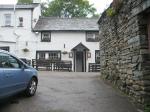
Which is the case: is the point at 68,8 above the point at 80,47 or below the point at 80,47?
above

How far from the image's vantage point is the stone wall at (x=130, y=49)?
8.12m

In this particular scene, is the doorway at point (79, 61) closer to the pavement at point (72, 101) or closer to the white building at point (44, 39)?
the white building at point (44, 39)

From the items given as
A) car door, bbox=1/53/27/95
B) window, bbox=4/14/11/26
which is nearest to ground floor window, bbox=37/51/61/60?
window, bbox=4/14/11/26

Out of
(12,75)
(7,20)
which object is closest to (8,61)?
(12,75)

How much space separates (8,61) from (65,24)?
23102mm

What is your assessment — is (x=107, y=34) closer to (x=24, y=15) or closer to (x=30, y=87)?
(x=30, y=87)

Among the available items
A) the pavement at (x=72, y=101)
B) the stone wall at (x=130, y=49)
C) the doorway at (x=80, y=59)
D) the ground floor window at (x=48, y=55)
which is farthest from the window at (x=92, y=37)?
the pavement at (x=72, y=101)

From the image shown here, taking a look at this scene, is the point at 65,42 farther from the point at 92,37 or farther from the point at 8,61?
the point at 8,61

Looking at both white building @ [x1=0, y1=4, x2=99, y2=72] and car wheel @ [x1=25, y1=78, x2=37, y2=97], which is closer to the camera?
car wheel @ [x1=25, y1=78, x2=37, y2=97]

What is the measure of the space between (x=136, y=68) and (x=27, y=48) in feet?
73.0

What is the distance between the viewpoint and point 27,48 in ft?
97.3

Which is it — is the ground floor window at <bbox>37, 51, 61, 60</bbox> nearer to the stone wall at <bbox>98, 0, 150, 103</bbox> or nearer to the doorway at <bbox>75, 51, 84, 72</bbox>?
the doorway at <bbox>75, 51, 84, 72</bbox>

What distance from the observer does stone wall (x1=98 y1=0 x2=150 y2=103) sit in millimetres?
8117

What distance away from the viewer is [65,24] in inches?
1219
